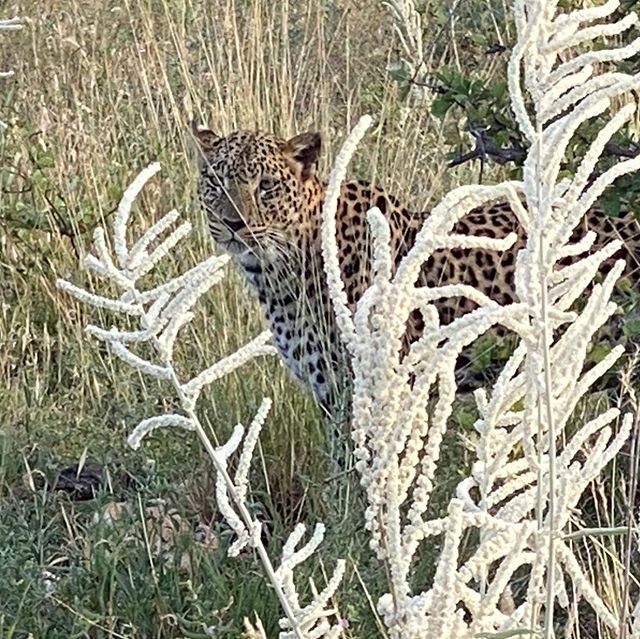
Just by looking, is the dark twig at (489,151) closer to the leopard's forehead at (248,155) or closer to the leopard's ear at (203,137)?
the leopard's forehead at (248,155)

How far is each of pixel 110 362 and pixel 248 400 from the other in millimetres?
442

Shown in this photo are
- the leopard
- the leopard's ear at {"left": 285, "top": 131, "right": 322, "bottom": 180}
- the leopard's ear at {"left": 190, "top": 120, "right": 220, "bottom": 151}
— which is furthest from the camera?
the leopard's ear at {"left": 190, "top": 120, "right": 220, "bottom": 151}

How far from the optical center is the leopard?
3.92 meters

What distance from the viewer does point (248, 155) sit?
13.5 feet

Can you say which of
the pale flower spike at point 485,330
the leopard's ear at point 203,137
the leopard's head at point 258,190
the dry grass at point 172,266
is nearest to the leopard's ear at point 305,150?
the leopard's head at point 258,190

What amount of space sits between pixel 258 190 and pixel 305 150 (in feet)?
0.51

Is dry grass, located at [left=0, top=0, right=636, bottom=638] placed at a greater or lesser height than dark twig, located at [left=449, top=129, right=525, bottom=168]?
lesser

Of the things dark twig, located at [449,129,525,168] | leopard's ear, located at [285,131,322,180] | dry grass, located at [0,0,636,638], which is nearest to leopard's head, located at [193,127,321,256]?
leopard's ear, located at [285,131,322,180]

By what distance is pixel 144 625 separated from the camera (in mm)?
2695

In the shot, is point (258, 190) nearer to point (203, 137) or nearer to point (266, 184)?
point (266, 184)

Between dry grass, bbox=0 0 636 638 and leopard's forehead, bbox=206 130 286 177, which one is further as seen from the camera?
leopard's forehead, bbox=206 130 286 177

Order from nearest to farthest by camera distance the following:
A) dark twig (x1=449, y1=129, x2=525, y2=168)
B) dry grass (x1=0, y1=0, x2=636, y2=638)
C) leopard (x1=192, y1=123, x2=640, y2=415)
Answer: dry grass (x1=0, y1=0, x2=636, y2=638) → dark twig (x1=449, y1=129, x2=525, y2=168) → leopard (x1=192, y1=123, x2=640, y2=415)

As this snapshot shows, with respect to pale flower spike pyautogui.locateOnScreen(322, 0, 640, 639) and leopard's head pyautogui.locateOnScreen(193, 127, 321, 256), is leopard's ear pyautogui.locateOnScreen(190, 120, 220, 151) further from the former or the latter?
pale flower spike pyautogui.locateOnScreen(322, 0, 640, 639)

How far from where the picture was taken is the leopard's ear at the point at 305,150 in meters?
4.07
